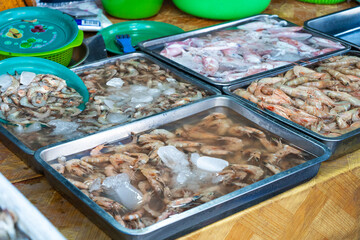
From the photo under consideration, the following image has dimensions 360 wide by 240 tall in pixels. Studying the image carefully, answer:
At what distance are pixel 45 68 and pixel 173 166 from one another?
866 mm

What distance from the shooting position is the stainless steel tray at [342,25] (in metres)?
3.04

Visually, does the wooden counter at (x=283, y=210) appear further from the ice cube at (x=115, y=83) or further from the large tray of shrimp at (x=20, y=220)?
the ice cube at (x=115, y=83)

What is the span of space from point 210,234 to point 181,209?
121 mm

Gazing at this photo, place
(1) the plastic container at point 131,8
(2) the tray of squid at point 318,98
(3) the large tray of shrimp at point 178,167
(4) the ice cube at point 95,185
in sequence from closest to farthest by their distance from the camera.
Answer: (3) the large tray of shrimp at point 178,167
(4) the ice cube at point 95,185
(2) the tray of squid at point 318,98
(1) the plastic container at point 131,8

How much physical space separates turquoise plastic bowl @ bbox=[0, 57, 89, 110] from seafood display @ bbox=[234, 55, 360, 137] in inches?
28.2

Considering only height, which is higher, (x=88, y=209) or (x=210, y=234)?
(x=88, y=209)

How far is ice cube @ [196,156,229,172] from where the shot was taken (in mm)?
1481

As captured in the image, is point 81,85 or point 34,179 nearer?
point 34,179

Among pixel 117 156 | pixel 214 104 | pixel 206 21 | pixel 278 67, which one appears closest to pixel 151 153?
pixel 117 156

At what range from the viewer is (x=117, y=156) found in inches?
60.1

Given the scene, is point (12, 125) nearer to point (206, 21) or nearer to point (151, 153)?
point (151, 153)

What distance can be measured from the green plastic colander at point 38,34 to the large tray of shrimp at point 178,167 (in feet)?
2.21

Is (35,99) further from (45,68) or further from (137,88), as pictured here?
(137,88)

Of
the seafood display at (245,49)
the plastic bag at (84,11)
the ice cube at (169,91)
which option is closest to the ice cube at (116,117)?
the ice cube at (169,91)
